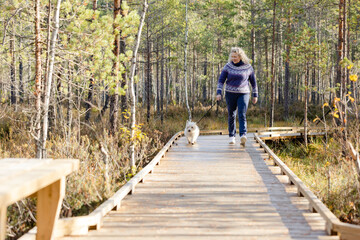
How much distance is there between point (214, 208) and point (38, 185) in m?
2.54

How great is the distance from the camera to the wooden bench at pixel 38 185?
191cm

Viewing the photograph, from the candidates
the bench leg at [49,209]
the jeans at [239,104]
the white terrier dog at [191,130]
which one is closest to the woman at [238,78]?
the jeans at [239,104]

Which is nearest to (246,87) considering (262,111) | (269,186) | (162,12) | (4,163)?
(269,186)

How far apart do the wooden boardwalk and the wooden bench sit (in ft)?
1.74

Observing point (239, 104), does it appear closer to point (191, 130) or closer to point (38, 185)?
point (191, 130)

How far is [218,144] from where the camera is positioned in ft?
34.7

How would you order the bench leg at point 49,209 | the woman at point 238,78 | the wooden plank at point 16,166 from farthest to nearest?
the woman at point 238,78 → the bench leg at point 49,209 → the wooden plank at point 16,166

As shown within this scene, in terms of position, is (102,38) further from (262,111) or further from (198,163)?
(262,111)

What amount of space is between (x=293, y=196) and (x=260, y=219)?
1.27 meters

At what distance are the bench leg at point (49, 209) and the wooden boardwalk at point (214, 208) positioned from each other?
44cm

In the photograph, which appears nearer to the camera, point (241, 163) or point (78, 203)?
point (78, 203)

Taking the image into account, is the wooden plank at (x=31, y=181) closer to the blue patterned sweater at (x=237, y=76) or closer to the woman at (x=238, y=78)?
the woman at (x=238, y=78)

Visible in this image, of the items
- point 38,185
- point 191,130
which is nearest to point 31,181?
point 38,185

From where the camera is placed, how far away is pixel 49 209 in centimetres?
285
